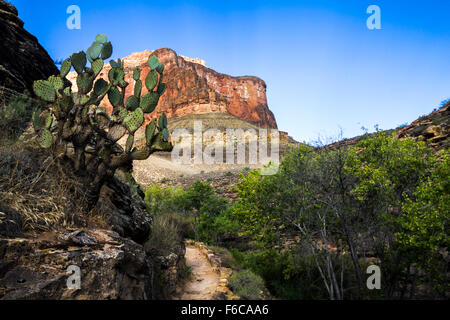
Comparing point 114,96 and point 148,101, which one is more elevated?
point 114,96

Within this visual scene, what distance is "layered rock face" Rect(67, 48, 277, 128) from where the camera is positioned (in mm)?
96250

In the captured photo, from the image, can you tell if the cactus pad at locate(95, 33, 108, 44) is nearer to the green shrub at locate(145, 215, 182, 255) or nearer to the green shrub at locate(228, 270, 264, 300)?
the green shrub at locate(145, 215, 182, 255)

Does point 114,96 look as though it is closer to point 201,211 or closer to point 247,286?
point 247,286

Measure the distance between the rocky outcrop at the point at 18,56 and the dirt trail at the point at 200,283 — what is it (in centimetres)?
825

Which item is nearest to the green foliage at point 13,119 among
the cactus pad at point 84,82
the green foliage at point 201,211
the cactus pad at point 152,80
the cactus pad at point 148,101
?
the cactus pad at point 84,82

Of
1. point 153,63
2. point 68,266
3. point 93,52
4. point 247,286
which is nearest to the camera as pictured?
point 68,266

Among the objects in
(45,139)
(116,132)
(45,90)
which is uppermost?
(45,90)

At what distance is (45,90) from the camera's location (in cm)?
457

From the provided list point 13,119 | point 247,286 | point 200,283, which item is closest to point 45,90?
point 13,119

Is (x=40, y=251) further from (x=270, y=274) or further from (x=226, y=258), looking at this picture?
(x=226, y=258)

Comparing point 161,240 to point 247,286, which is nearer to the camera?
point 247,286

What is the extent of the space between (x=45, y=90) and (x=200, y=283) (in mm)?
6208

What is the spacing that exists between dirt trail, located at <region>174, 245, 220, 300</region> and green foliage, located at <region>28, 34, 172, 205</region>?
3.45 meters
